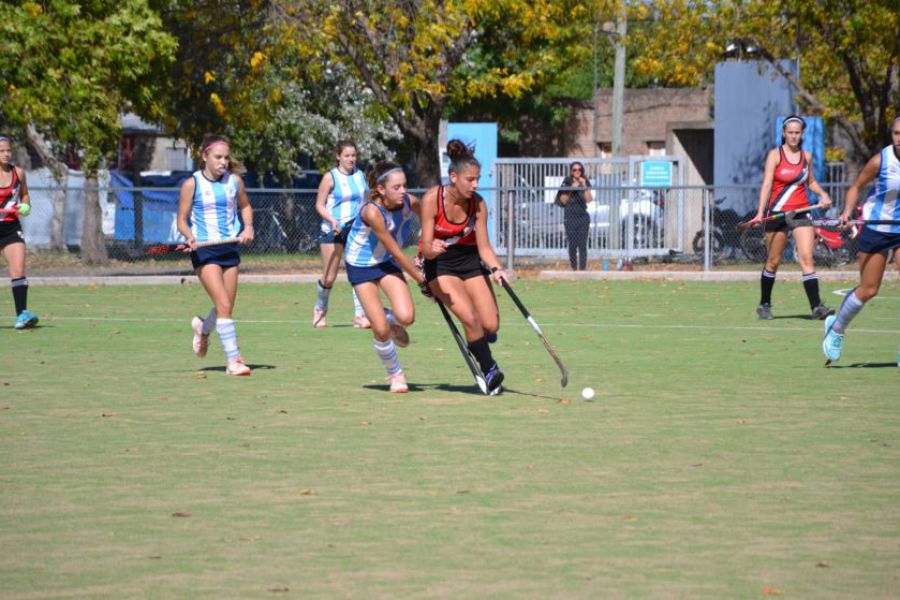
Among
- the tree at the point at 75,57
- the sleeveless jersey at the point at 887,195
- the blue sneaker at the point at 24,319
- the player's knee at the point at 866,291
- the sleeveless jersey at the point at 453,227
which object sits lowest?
the blue sneaker at the point at 24,319

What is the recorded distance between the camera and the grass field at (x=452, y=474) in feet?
20.6

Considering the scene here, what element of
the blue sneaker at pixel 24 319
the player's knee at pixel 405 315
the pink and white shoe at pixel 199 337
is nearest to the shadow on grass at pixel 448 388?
the player's knee at pixel 405 315

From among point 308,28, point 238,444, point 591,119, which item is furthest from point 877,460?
point 591,119

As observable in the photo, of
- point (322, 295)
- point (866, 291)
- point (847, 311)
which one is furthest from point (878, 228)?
point (322, 295)

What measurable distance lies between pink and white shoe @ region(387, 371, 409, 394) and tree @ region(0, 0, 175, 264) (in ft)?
52.7

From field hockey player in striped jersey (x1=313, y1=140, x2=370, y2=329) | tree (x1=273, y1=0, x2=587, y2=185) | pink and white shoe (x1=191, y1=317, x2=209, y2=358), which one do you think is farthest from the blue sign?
pink and white shoe (x1=191, y1=317, x2=209, y2=358)

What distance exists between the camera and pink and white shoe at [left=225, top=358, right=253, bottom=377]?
44.0 feet

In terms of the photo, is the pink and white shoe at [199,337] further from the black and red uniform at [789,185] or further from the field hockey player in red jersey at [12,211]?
the black and red uniform at [789,185]

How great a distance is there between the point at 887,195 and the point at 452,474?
5917 mm

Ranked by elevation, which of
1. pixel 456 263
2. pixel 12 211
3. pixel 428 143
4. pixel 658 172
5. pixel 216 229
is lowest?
pixel 456 263

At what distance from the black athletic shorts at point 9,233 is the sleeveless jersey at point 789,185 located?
8.68 metres

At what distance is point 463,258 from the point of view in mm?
11875

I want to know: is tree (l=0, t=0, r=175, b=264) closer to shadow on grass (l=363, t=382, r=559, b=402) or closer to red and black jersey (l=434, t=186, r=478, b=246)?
shadow on grass (l=363, t=382, r=559, b=402)

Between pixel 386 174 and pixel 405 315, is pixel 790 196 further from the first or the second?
pixel 386 174
